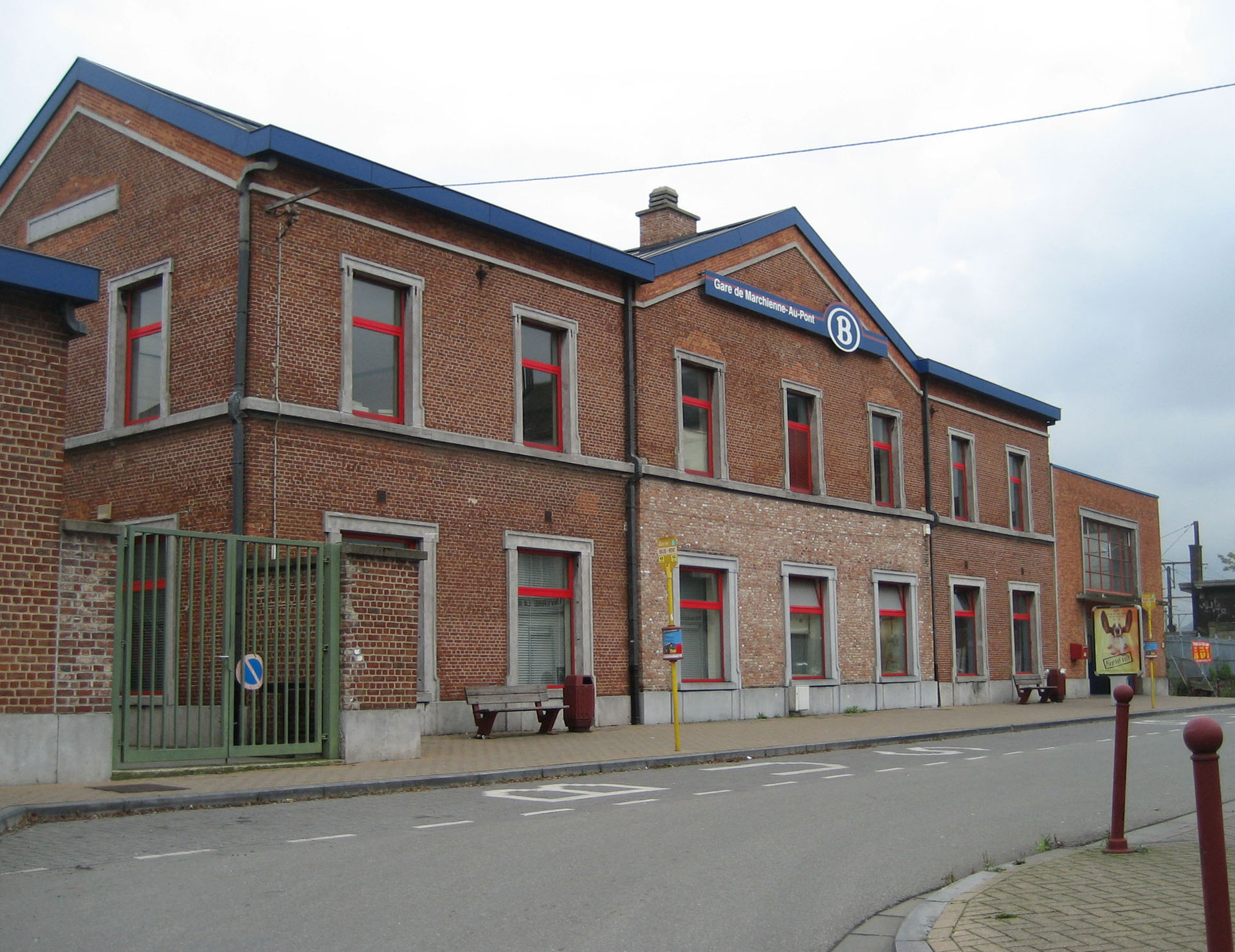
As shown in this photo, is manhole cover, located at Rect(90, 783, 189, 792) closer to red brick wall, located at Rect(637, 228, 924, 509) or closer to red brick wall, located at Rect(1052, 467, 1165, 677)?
red brick wall, located at Rect(637, 228, 924, 509)

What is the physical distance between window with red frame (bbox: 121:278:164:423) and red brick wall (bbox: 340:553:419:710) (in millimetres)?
5416

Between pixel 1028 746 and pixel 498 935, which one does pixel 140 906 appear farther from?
pixel 1028 746

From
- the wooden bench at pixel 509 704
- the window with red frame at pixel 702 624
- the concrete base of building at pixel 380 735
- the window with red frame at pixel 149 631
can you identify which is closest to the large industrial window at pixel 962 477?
the window with red frame at pixel 702 624

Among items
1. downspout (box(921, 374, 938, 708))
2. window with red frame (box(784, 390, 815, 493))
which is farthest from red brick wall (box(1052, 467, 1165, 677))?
Answer: window with red frame (box(784, 390, 815, 493))

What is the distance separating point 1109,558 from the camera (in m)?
40.8

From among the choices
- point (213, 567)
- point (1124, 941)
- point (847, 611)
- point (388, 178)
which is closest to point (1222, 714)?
point (847, 611)

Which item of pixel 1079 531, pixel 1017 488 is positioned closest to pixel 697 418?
pixel 1017 488

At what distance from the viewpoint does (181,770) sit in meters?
12.9

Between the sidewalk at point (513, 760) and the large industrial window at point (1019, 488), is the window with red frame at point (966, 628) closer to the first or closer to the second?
the large industrial window at point (1019, 488)

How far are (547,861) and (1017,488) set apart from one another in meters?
30.3

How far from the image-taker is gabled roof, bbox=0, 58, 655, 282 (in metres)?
17.5

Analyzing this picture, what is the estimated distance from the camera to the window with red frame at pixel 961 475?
32.9 meters

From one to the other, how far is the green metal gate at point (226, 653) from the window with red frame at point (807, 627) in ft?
42.9

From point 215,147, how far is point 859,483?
15954 millimetres
